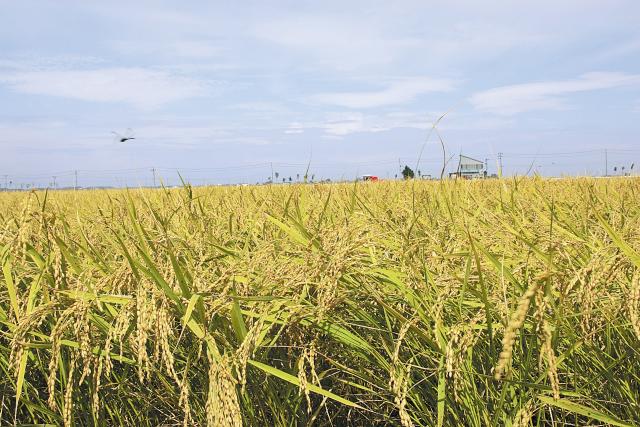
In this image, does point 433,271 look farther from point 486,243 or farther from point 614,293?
point 614,293

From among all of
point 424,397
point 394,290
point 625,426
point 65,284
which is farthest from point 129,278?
point 625,426

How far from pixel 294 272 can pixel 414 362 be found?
0.38 m

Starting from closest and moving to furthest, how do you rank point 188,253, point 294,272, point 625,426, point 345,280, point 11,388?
point 625,426 < point 294,272 < point 345,280 < point 188,253 < point 11,388

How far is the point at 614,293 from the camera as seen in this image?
4.31 feet

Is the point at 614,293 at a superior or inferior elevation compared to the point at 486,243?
inferior

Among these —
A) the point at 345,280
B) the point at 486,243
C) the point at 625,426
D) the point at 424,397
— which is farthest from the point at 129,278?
the point at 625,426

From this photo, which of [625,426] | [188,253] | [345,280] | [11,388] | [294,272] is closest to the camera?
[625,426]

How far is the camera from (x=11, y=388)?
67.8 inches

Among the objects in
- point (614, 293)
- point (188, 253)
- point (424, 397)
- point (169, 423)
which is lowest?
point (169, 423)

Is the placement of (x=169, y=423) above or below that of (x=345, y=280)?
below

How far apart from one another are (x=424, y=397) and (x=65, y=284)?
96 cm

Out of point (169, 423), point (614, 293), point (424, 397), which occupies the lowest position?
point (169, 423)

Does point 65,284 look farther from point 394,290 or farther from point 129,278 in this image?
point 394,290

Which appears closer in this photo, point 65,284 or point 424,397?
point 424,397
